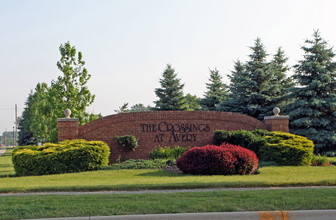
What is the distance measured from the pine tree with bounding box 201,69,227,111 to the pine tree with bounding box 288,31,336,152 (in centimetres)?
878

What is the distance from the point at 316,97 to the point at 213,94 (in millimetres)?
10671

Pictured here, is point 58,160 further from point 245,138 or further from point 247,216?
point 247,216

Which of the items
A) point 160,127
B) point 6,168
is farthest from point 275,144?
point 6,168

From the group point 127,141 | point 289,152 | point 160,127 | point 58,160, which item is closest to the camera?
point 58,160

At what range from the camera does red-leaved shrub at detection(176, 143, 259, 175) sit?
12.6m

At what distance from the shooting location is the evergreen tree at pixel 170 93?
1284 inches

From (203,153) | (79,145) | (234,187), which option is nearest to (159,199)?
(234,187)

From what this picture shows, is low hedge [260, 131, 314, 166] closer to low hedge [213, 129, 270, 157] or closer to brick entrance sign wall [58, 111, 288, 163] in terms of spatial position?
low hedge [213, 129, 270, 157]

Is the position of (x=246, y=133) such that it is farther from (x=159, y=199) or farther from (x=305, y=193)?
(x=159, y=199)

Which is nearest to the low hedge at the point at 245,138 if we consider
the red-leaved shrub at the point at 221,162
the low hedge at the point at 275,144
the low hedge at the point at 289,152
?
the low hedge at the point at 275,144

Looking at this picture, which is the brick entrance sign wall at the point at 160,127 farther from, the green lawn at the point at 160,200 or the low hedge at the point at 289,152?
the green lawn at the point at 160,200

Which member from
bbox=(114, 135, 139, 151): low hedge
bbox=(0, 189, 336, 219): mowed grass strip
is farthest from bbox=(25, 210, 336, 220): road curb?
bbox=(114, 135, 139, 151): low hedge

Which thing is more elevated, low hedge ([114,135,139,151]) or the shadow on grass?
low hedge ([114,135,139,151])

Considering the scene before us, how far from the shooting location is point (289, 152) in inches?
588
